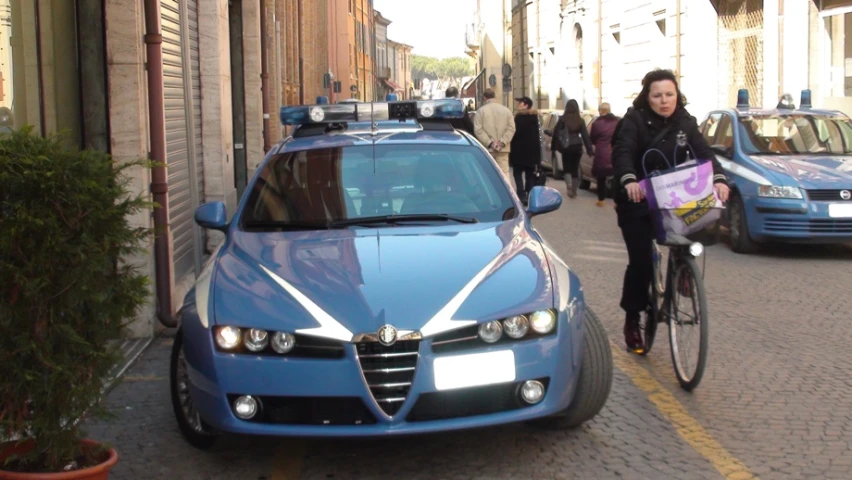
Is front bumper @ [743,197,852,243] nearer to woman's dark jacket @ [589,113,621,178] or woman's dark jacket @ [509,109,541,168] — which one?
woman's dark jacket @ [509,109,541,168]

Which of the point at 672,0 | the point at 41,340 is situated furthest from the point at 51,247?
the point at 672,0

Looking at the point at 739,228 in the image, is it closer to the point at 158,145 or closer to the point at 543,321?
the point at 158,145

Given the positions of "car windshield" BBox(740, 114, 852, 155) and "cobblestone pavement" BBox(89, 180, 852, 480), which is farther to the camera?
"car windshield" BBox(740, 114, 852, 155)

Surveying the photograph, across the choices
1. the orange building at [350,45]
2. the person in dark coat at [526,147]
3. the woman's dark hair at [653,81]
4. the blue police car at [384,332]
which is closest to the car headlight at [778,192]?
the person in dark coat at [526,147]

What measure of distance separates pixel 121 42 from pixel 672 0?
848 inches

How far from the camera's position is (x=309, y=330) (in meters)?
4.59

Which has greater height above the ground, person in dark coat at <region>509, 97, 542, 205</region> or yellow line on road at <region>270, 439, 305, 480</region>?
person in dark coat at <region>509, 97, 542, 205</region>

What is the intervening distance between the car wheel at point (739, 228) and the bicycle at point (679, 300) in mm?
5578

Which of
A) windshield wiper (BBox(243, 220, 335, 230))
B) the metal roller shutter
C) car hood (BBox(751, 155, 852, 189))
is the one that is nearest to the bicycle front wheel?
windshield wiper (BBox(243, 220, 335, 230))

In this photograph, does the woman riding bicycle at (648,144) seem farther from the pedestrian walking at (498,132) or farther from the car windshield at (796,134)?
the pedestrian walking at (498,132)

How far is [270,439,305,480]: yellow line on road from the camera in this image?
16.2 feet

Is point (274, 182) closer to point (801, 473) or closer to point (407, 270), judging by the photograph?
point (407, 270)

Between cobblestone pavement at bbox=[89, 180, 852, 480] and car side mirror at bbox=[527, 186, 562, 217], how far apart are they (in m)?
1.07

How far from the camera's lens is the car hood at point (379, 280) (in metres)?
4.63
